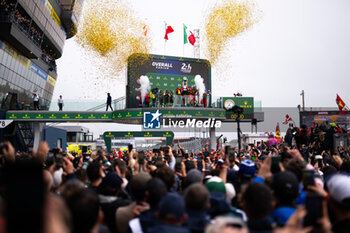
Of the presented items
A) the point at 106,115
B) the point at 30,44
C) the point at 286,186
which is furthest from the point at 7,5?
the point at 286,186

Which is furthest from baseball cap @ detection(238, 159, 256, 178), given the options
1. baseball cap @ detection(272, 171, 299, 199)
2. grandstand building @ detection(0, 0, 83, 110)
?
grandstand building @ detection(0, 0, 83, 110)

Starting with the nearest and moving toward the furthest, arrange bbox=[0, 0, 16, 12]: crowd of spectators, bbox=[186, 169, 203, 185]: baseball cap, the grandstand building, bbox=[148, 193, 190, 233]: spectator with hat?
bbox=[148, 193, 190, 233]: spectator with hat < bbox=[186, 169, 203, 185]: baseball cap < bbox=[0, 0, 16, 12]: crowd of spectators < the grandstand building

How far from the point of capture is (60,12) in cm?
5703

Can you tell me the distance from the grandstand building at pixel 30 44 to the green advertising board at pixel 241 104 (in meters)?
20.2

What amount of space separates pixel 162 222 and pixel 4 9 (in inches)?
1423

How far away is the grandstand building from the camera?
33.3 m

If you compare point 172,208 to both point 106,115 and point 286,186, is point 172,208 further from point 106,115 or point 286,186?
point 106,115

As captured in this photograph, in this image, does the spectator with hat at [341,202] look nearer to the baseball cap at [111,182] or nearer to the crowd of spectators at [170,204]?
the crowd of spectators at [170,204]

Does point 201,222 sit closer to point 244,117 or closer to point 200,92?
point 200,92

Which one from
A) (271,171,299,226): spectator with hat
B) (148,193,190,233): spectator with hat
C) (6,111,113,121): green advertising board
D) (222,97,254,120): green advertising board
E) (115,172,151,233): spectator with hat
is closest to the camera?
(148,193,190,233): spectator with hat

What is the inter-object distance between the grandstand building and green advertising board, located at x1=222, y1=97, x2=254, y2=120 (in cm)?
2017

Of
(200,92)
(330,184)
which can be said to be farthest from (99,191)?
(200,92)

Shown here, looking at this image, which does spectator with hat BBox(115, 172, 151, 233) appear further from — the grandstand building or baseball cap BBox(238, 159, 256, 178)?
the grandstand building

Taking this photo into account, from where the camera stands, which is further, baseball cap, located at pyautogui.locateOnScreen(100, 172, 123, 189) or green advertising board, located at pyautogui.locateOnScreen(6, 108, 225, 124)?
green advertising board, located at pyautogui.locateOnScreen(6, 108, 225, 124)
